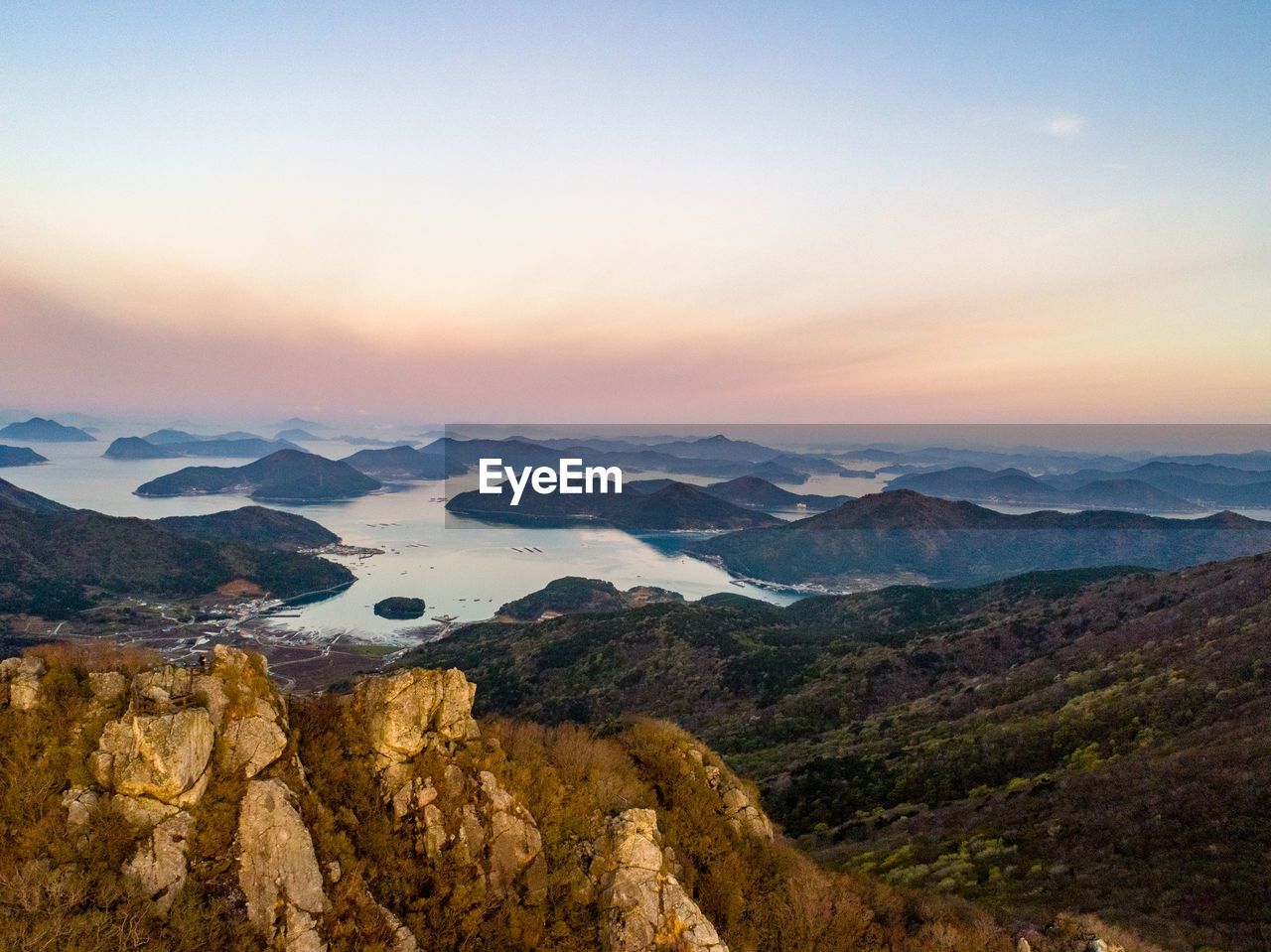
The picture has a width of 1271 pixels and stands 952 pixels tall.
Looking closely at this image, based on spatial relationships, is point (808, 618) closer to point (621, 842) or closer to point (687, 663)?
point (687, 663)

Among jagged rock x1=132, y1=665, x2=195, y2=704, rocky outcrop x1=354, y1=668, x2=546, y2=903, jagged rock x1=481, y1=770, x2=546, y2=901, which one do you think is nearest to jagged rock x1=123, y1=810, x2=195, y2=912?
jagged rock x1=132, y1=665, x2=195, y2=704

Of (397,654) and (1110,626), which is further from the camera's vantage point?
(397,654)

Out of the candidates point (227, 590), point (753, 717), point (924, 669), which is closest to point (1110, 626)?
point (924, 669)

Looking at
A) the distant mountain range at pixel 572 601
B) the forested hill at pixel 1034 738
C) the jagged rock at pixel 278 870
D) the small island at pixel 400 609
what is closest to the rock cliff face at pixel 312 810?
the jagged rock at pixel 278 870

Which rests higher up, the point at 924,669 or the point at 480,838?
the point at 480,838

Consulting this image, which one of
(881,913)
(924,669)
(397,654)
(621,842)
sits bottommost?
(397,654)

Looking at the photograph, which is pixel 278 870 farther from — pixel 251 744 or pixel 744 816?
pixel 744 816

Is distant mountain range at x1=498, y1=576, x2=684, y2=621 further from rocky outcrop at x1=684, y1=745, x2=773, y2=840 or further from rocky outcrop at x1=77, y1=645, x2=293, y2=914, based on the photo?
rocky outcrop at x1=77, y1=645, x2=293, y2=914

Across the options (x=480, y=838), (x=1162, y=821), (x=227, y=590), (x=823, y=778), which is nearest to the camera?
(x=480, y=838)

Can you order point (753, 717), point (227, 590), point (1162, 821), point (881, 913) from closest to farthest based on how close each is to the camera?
point (881, 913)
point (1162, 821)
point (753, 717)
point (227, 590)
